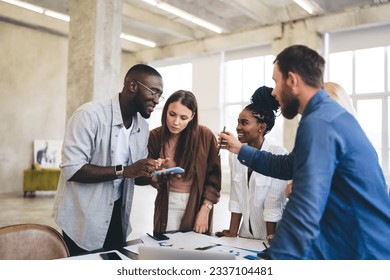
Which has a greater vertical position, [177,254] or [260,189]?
[260,189]

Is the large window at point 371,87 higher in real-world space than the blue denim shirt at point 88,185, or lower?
higher

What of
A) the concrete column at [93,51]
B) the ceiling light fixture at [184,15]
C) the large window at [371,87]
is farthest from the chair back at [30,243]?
the large window at [371,87]

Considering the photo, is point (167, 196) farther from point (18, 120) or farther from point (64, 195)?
point (18, 120)

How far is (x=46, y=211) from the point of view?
21.8 ft

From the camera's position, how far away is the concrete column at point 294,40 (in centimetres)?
845

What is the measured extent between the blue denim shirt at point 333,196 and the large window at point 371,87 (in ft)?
25.1

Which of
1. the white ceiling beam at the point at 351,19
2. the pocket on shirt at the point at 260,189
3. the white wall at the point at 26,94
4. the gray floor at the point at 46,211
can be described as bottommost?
the gray floor at the point at 46,211

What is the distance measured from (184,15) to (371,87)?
4.53 meters

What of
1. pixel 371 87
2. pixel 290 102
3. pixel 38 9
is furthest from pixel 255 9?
pixel 290 102

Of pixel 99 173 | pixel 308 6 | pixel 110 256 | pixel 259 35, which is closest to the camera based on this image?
pixel 110 256

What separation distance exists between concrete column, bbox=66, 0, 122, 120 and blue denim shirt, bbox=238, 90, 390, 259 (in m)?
4.65

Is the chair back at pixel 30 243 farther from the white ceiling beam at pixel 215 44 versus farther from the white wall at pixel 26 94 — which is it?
the white wall at pixel 26 94

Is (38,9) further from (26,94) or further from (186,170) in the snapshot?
(186,170)

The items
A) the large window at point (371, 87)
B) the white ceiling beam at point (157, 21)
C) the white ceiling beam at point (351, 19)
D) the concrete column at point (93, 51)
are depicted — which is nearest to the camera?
the concrete column at point (93, 51)
